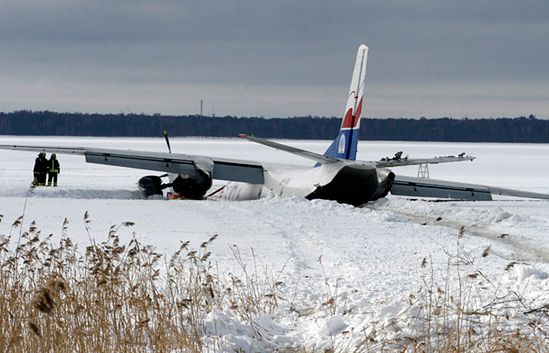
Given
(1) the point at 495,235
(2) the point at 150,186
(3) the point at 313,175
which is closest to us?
(1) the point at 495,235

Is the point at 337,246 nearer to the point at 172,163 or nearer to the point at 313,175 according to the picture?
the point at 313,175

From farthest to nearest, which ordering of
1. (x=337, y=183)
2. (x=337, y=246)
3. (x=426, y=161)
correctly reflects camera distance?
(x=337, y=183)
(x=426, y=161)
(x=337, y=246)

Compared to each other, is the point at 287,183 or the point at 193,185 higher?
the point at 287,183

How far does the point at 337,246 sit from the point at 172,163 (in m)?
14.5

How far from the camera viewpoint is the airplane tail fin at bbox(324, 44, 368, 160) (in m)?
26.7

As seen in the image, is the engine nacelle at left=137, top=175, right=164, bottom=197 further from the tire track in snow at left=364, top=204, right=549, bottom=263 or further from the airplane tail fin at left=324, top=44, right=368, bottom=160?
the tire track in snow at left=364, top=204, right=549, bottom=263

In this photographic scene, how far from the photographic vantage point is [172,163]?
1153 inches

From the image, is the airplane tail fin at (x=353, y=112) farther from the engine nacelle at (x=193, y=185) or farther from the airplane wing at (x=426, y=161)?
the engine nacelle at (x=193, y=185)

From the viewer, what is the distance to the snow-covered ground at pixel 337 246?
8.33m

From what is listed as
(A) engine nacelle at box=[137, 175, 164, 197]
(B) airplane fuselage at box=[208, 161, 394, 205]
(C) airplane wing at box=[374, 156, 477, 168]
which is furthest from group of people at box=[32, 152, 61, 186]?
(C) airplane wing at box=[374, 156, 477, 168]

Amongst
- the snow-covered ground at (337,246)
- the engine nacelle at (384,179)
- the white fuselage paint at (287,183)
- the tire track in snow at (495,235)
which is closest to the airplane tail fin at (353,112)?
the white fuselage paint at (287,183)

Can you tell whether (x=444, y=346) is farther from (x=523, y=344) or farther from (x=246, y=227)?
(x=246, y=227)

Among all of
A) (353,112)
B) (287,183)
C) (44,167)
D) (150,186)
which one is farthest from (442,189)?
(44,167)

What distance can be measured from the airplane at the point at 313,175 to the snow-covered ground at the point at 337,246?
790 millimetres
